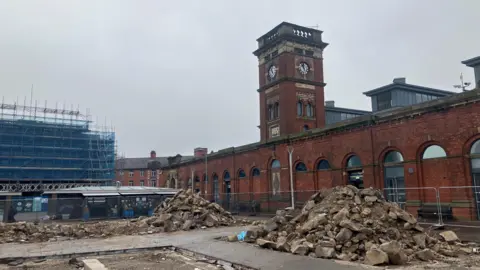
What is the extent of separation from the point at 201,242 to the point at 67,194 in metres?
23.3

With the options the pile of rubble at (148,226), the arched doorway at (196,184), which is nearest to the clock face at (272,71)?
the arched doorway at (196,184)

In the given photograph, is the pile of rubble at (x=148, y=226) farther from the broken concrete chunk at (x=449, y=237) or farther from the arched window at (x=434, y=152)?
the broken concrete chunk at (x=449, y=237)

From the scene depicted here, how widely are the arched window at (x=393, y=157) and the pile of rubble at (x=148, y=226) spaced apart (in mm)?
9887

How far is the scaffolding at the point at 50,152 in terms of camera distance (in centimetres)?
5191

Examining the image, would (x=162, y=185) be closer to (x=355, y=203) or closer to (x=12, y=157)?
(x=12, y=157)

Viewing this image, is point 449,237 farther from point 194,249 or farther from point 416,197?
point 416,197

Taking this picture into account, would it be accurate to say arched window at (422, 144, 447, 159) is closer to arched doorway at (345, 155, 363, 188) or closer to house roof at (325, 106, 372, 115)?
arched doorway at (345, 155, 363, 188)

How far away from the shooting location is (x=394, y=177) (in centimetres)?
2272

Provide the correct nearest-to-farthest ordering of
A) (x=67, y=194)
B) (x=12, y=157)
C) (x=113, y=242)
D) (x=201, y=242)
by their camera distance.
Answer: (x=201, y=242) < (x=113, y=242) < (x=67, y=194) < (x=12, y=157)

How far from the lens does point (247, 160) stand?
3788cm

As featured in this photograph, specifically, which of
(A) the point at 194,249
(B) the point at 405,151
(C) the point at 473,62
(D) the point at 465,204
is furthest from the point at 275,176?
(A) the point at 194,249

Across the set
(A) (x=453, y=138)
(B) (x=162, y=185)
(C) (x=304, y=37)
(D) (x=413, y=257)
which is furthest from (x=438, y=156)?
(B) (x=162, y=185)

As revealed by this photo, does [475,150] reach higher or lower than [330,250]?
higher

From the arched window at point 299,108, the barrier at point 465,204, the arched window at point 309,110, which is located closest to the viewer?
the barrier at point 465,204
